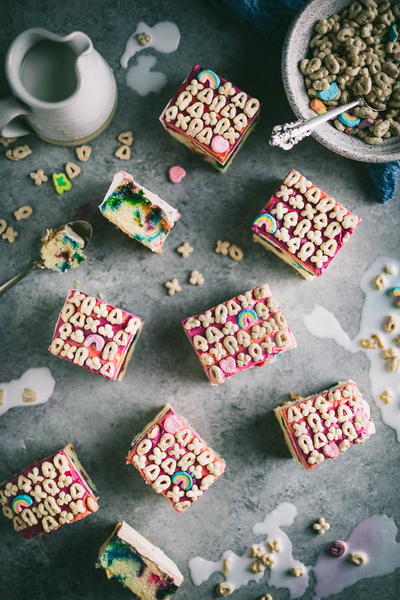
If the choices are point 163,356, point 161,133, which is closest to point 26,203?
point 161,133

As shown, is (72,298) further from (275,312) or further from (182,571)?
(182,571)

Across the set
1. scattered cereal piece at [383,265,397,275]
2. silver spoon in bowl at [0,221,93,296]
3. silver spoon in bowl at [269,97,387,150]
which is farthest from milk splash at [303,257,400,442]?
silver spoon in bowl at [0,221,93,296]

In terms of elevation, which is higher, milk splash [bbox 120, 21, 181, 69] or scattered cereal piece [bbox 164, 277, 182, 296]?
milk splash [bbox 120, 21, 181, 69]

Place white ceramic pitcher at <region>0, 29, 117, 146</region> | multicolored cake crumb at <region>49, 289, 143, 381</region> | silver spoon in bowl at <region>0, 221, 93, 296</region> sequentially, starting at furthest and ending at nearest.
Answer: silver spoon in bowl at <region>0, 221, 93, 296</region> → multicolored cake crumb at <region>49, 289, 143, 381</region> → white ceramic pitcher at <region>0, 29, 117, 146</region>

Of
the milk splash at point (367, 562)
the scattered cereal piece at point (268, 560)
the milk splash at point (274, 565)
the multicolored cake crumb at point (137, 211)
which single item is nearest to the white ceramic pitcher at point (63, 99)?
the multicolored cake crumb at point (137, 211)

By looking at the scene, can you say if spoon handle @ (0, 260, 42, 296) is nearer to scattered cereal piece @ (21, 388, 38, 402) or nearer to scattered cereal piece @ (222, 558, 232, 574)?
scattered cereal piece @ (21, 388, 38, 402)

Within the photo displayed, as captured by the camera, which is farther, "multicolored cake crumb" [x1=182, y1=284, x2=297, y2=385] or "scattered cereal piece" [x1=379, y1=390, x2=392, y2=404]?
"scattered cereal piece" [x1=379, y1=390, x2=392, y2=404]

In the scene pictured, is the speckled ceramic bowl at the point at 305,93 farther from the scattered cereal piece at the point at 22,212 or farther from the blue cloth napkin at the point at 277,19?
the scattered cereal piece at the point at 22,212
